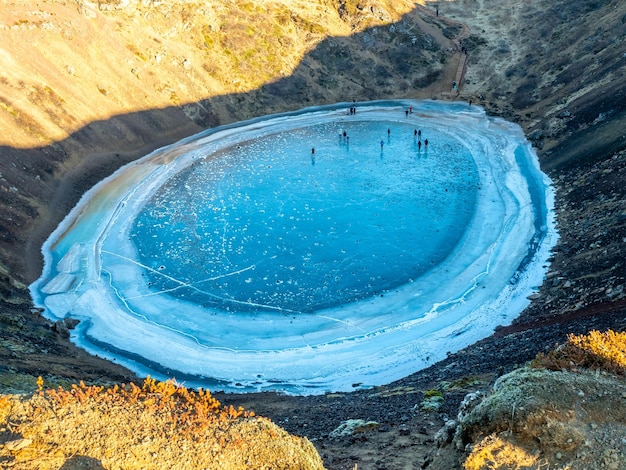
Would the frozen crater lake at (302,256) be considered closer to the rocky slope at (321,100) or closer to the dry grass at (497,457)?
the rocky slope at (321,100)

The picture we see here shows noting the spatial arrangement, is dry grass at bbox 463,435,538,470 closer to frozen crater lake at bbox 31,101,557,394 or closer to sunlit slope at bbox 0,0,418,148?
frozen crater lake at bbox 31,101,557,394

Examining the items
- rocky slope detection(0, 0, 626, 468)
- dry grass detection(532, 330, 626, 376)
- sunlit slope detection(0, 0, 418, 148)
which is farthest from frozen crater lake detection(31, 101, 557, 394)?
dry grass detection(532, 330, 626, 376)

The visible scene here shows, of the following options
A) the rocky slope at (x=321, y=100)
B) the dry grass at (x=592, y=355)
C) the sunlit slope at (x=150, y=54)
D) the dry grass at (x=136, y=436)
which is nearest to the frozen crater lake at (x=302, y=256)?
the rocky slope at (x=321, y=100)

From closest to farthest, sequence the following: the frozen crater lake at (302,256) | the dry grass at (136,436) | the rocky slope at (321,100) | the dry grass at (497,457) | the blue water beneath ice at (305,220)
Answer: the dry grass at (497,457)
the dry grass at (136,436)
the rocky slope at (321,100)
the frozen crater lake at (302,256)
the blue water beneath ice at (305,220)

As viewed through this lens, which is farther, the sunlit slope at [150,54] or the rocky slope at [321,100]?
the sunlit slope at [150,54]

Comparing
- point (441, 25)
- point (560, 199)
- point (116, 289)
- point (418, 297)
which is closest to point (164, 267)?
point (116, 289)

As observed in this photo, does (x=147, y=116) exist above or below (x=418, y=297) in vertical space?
above

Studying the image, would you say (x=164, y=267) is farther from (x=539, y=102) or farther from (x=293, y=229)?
(x=539, y=102)
